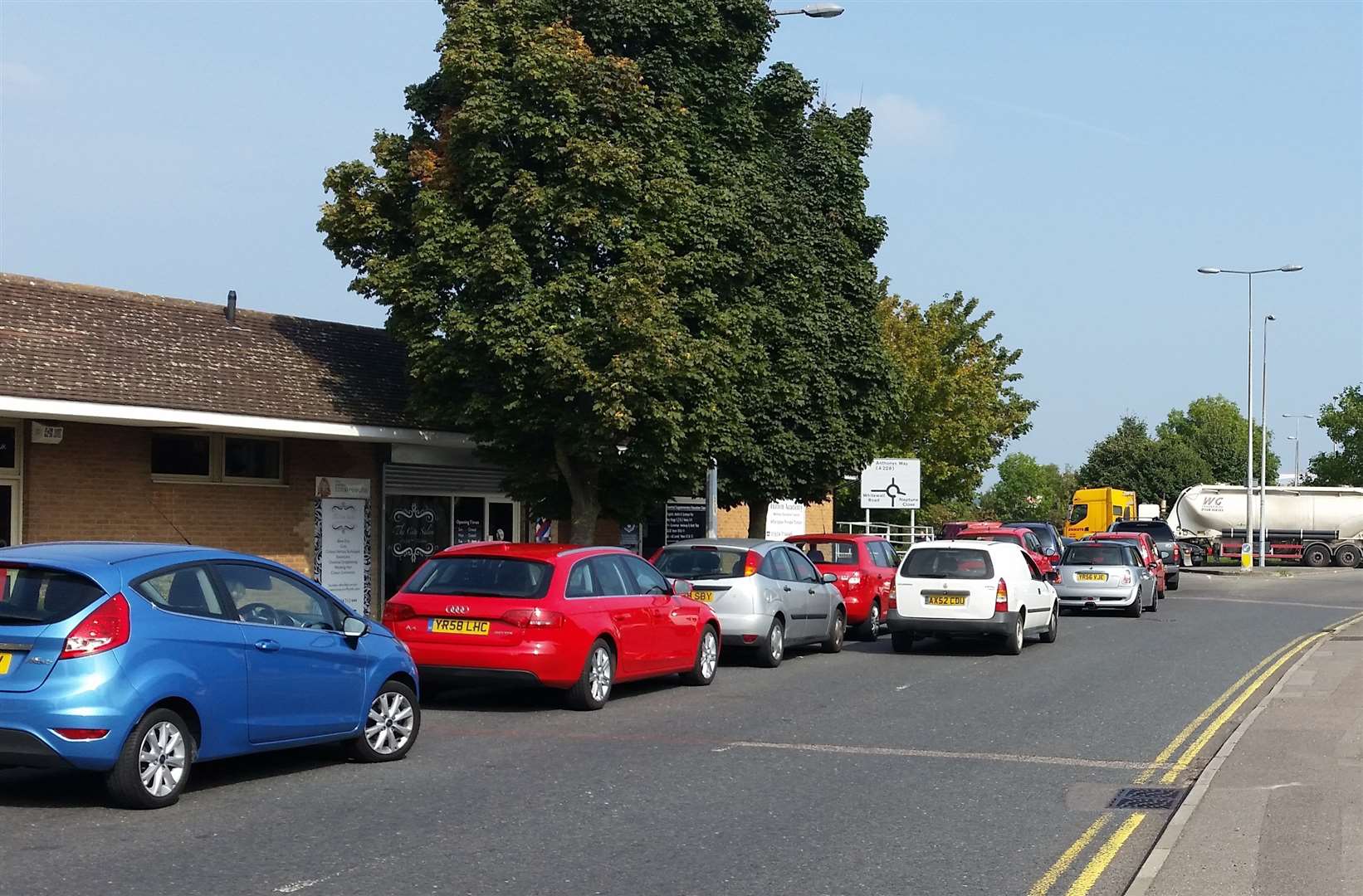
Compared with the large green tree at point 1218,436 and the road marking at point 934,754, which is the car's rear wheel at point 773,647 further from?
the large green tree at point 1218,436

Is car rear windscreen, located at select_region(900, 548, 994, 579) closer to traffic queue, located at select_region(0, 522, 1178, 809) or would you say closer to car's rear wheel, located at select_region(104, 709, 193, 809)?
traffic queue, located at select_region(0, 522, 1178, 809)

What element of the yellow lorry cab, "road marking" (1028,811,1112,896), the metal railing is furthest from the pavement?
the yellow lorry cab

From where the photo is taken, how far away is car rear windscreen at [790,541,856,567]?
953 inches

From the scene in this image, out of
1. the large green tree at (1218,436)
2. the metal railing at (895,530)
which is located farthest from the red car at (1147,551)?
the large green tree at (1218,436)

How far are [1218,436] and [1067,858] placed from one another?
114007mm

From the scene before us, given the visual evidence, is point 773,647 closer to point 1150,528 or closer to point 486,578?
point 486,578

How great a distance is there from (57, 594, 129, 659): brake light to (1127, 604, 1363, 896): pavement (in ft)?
18.8

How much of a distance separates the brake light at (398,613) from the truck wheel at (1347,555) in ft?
184

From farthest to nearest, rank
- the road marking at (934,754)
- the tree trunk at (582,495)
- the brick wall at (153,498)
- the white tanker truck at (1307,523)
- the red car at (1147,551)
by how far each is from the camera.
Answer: the white tanker truck at (1307,523) < the red car at (1147,551) < the tree trunk at (582,495) < the brick wall at (153,498) < the road marking at (934,754)

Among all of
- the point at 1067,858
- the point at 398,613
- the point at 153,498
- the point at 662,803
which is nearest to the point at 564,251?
the point at 153,498

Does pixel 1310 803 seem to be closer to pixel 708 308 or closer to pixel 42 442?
pixel 708 308

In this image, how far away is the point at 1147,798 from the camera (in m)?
9.88

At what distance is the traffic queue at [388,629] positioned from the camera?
345 inches

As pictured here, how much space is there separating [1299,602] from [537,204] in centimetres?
2332
